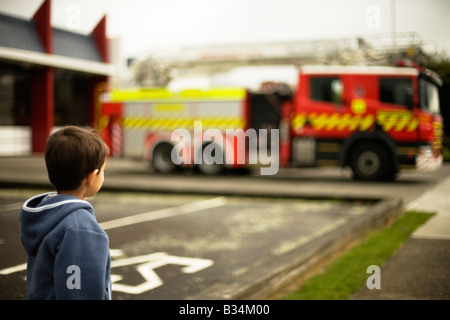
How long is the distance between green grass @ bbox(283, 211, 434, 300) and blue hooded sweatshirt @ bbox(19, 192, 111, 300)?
260 centimetres

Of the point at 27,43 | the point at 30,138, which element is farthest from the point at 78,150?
the point at 30,138

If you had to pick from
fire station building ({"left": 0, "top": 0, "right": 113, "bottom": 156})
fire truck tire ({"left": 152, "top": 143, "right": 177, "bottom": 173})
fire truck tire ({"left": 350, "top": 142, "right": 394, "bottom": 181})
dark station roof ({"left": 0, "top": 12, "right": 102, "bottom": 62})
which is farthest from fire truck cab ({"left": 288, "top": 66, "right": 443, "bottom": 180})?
fire station building ({"left": 0, "top": 0, "right": 113, "bottom": 156})

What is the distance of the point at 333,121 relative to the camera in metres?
13.7

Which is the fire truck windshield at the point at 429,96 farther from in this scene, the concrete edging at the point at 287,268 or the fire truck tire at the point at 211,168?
the concrete edging at the point at 287,268

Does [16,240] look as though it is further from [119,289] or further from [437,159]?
[437,159]

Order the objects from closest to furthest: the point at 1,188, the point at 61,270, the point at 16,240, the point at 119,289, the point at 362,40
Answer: the point at 61,270
the point at 119,289
the point at 16,240
the point at 1,188
the point at 362,40

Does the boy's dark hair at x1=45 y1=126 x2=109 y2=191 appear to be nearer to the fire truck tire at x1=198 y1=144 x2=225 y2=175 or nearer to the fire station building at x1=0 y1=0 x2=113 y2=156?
the fire truck tire at x1=198 y1=144 x2=225 y2=175

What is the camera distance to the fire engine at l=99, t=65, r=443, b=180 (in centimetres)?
1326

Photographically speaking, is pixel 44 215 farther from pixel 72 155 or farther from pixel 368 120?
pixel 368 120

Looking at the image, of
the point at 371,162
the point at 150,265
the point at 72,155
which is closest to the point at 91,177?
the point at 72,155

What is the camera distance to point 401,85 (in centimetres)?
1330

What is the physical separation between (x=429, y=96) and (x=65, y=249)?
13.2 meters
